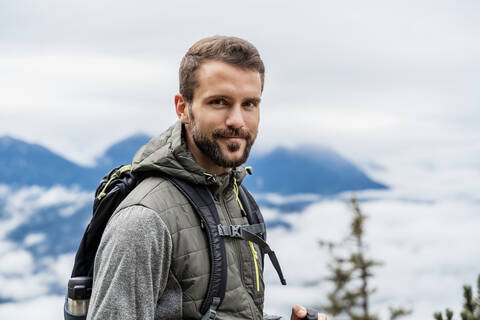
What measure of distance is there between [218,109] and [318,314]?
159 cm

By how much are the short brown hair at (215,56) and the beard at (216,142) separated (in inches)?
8.5

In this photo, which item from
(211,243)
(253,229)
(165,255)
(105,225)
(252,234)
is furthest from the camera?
(253,229)

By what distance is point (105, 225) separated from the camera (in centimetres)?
340

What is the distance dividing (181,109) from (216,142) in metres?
0.38

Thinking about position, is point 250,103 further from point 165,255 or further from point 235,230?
point 165,255

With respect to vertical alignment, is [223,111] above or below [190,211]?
above

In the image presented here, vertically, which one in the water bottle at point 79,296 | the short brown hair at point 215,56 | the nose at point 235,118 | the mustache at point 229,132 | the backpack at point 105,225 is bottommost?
the water bottle at point 79,296

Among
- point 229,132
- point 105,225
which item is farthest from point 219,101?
point 105,225

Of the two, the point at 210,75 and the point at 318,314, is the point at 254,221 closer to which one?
the point at 318,314

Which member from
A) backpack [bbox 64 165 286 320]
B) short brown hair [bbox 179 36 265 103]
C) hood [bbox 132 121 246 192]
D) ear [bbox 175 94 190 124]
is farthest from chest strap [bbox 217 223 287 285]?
short brown hair [bbox 179 36 265 103]

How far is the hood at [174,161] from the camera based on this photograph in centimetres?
343

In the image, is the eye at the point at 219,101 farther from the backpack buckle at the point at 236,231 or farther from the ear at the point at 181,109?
the backpack buckle at the point at 236,231

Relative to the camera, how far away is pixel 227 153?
3.49 metres

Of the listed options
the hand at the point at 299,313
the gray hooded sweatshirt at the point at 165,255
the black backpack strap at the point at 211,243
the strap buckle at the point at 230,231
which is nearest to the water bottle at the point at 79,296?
the gray hooded sweatshirt at the point at 165,255
